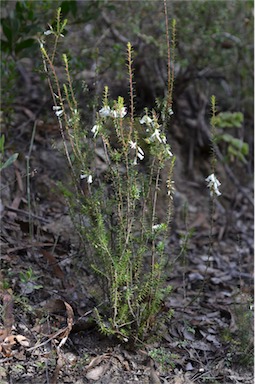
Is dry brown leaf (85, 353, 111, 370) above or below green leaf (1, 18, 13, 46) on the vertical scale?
below

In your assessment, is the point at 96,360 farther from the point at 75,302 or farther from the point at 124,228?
the point at 124,228

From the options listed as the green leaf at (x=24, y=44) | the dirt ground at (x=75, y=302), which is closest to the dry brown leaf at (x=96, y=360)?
the dirt ground at (x=75, y=302)

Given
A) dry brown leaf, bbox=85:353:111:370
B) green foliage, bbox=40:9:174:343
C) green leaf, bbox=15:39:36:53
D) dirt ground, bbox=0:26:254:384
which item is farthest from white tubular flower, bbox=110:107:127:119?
green leaf, bbox=15:39:36:53

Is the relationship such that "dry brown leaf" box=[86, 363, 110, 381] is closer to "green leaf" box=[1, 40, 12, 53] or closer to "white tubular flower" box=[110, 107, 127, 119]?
"white tubular flower" box=[110, 107, 127, 119]

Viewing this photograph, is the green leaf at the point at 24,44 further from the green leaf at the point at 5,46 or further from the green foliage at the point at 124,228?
the green foliage at the point at 124,228

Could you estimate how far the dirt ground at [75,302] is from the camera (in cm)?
Answer: 236

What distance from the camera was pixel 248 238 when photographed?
427 centimetres

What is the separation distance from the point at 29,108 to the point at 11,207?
1.16m

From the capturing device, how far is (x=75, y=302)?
8.91ft

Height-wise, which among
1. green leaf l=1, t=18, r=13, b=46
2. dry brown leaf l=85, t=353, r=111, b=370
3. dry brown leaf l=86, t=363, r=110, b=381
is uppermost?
green leaf l=1, t=18, r=13, b=46

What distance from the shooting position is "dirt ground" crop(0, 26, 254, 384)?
7.75 ft

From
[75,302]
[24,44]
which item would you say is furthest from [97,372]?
[24,44]

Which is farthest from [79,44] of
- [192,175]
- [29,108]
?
[192,175]

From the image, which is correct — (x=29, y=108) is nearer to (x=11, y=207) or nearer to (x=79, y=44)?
(x=79, y=44)
